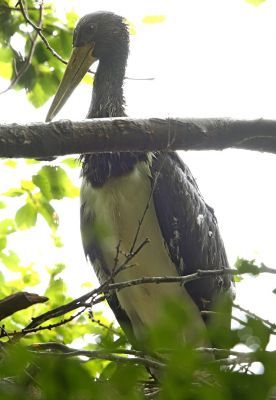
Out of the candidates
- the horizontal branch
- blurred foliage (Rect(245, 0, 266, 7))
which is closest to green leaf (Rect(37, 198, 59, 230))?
the horizontal branch

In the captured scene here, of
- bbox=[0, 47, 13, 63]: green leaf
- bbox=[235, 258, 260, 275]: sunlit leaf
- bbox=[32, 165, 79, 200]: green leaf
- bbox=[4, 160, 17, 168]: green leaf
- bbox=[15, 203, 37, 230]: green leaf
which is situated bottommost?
bbox=[235, 258, 260, 275]: sunlit leaf

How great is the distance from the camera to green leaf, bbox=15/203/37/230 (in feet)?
14.9

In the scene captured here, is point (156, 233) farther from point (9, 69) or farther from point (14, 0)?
point (14, 0)

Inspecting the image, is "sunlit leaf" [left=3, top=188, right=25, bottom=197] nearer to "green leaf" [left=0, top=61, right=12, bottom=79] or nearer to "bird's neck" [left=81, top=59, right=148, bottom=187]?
"bird's neck" [left=81, top=59, right=148, bottom=187]

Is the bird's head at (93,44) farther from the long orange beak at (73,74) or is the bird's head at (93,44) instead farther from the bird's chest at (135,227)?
the bird's chest at (135,227)

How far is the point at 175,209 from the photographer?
4504mm

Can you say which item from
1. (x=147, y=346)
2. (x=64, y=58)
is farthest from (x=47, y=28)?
(x=147, y=346)

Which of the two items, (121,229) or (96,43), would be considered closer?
(121,229)

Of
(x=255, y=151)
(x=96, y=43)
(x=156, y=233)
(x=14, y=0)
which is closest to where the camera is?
(x=255, y=151)

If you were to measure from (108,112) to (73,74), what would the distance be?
0.34 meters

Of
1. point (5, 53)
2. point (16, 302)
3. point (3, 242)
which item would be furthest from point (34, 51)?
point (16, 302)

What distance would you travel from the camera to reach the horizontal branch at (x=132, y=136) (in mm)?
2879

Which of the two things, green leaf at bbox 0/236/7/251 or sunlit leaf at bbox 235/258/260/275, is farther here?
green leaf at bbox 0/236/7/251

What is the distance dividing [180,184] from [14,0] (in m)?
1.59
